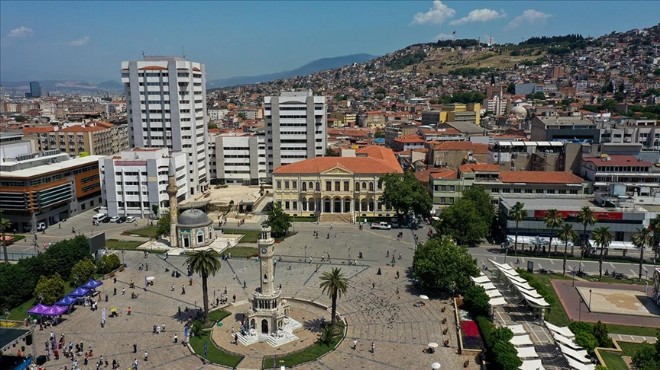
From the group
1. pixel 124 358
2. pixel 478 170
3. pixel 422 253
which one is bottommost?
pixel 124 358

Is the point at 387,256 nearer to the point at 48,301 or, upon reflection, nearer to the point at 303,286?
the point at 303,286

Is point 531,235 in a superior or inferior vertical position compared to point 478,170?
inferior

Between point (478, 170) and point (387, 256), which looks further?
point (478, 170)

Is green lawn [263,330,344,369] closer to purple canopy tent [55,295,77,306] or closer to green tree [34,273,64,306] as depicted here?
purple canopy tent [55,295,77,306]

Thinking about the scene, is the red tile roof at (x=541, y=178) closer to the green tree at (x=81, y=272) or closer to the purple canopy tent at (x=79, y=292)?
the green tree at (x=81, y=272)

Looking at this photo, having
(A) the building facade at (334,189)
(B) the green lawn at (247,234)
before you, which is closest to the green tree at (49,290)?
(B) the green lawn at (247,234)

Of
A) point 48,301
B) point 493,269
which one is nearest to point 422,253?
point 493,269

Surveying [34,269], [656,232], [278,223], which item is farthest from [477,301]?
[34,269]

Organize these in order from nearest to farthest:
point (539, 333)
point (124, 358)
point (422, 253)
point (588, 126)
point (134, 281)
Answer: point (124, 358) → point (539, 333) → point (422, 253) → point (134, 281) → point (588, 126)
